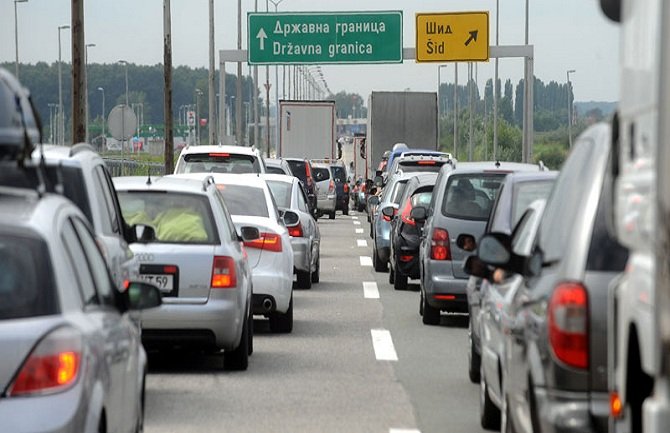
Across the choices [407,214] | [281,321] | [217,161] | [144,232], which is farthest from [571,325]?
[217,161]

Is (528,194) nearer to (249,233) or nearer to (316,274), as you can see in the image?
(249,233)

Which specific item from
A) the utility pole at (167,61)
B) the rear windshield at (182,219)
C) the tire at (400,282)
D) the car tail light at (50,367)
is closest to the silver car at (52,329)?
the car tail light at (50,367)

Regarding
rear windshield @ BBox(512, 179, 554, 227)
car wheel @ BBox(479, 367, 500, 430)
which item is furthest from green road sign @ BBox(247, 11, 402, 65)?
car wheel @ BBox(479, 367, 500, 430)

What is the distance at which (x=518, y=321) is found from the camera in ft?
26.6

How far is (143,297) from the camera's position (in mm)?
8508

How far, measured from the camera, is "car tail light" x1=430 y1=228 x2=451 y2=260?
1788 cm

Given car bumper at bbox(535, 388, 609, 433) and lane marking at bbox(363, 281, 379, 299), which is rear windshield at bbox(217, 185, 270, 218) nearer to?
lane marking at bbox(363, 281, 379, 299)

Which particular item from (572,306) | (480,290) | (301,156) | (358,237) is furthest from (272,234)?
(301,156)

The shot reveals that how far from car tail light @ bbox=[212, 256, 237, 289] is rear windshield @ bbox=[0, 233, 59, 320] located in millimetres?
6596

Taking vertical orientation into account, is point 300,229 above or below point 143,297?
below

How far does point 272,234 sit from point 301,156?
45.4 metres

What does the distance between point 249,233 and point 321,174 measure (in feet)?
134

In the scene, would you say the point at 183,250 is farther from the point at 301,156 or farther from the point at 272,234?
the point at 301,156

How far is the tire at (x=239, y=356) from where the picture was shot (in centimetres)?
1388
